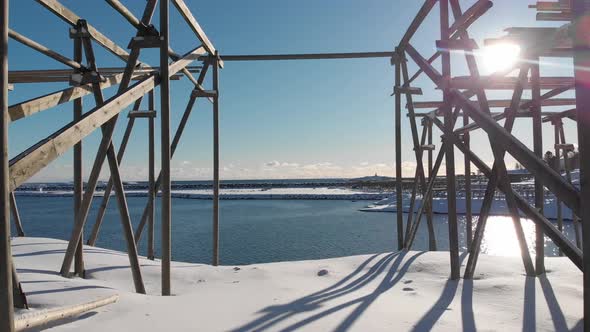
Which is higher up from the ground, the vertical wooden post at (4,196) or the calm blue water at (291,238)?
the vertical wooden post at (4,196)

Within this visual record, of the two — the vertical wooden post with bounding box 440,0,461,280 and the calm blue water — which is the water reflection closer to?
the calm blue water

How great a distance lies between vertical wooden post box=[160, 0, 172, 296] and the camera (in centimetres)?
497

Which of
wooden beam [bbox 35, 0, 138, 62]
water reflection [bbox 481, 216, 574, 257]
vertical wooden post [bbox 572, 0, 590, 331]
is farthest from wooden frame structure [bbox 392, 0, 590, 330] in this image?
water reflection [bbox 481, 216, 574, 257]

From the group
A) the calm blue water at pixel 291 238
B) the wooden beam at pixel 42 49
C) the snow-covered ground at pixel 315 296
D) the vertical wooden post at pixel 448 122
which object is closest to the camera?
the snow-covered ground at pixel 315 296

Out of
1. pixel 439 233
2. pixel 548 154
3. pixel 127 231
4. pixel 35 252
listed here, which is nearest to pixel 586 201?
pixel 127 231

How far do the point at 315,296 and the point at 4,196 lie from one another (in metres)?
3.46

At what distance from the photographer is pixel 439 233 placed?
22.5m

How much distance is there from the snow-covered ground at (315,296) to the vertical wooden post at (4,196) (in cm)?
67

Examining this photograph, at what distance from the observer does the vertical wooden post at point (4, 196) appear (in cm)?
233

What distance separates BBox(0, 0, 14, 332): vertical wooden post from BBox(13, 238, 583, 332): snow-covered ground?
0.67 meters

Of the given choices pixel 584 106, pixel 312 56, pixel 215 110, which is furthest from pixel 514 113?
pixel 215 110

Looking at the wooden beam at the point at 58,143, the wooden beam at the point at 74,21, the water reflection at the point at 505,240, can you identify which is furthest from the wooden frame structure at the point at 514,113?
the water reflection at the point at 505,240

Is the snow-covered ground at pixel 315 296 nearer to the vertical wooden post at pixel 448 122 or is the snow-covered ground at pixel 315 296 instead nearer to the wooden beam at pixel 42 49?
the vertical wooden post at pixel 448 122

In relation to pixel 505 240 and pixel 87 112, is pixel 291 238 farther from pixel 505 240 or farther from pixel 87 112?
pixel 87 112
